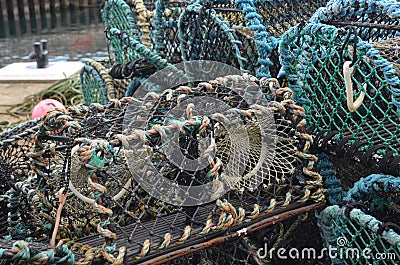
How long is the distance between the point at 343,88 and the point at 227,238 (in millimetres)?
692

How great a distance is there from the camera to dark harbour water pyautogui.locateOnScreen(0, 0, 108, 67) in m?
9.72

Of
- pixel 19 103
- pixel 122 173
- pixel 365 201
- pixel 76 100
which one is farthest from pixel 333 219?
pixel 19 103

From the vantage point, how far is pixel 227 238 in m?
1.59

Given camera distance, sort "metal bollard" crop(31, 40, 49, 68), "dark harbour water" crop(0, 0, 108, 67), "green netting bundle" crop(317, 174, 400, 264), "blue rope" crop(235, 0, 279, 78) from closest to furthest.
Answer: "green netting bundle" crop(317, 174, 400, 264) → "blue rope" crop(235, 0, 279, 78) → "metal bollard" crop(31, 40, 49, 68) → "dark harbour water" crop(0, 0, 108, 67)

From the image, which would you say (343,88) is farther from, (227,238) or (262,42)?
(227,238)

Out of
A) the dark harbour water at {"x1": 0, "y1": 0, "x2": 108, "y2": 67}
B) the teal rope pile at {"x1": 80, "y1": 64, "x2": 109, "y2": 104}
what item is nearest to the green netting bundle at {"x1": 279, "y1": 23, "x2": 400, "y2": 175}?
the teal rope pile at {"x1": 80, "y1": 64, "x2": 109, "y2": 104}

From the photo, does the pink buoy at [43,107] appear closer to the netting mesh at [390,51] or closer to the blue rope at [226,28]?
the blue rope at [226,28]

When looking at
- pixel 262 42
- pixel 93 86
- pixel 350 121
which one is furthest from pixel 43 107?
pixel 350 121

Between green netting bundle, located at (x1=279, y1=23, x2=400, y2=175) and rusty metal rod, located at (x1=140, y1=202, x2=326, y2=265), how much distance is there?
0.24 metres

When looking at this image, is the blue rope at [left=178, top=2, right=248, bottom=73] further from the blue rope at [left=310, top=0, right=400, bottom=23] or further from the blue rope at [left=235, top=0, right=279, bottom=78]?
the blue rope at [left=310, top=0, right=400, bottom=23]

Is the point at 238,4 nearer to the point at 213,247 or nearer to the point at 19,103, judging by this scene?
the point at 213,247

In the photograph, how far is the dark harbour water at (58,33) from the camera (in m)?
9.72

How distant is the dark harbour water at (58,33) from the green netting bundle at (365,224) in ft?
23.4

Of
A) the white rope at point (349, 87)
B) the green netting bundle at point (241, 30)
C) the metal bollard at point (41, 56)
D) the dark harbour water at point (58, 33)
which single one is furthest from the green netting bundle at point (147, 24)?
the dark harbour water at point (58, 33)
